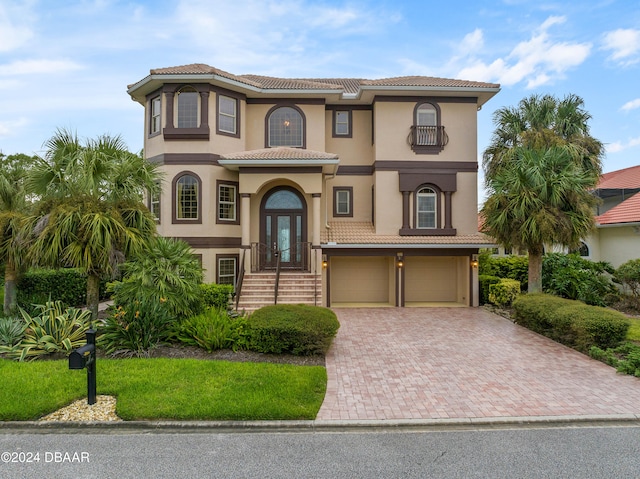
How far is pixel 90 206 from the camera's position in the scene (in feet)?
29.1

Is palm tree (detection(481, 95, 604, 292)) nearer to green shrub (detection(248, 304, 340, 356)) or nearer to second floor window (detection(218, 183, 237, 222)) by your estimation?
green shrub (detection(248, 304, 340, 356))

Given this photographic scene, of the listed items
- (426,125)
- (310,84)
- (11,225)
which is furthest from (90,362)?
(426,125)

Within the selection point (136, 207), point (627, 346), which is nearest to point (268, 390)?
point (136, 207)

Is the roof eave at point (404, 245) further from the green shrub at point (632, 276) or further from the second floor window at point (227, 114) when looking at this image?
the second floor window at point (227, 114)

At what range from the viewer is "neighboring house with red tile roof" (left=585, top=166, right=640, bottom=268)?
15328 mm

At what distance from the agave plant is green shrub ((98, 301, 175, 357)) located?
53 centimetres

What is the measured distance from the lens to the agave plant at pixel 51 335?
25.1 ft

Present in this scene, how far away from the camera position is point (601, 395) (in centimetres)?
626

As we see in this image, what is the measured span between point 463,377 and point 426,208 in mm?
9957

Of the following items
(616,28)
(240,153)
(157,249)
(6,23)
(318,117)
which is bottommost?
(157,249)

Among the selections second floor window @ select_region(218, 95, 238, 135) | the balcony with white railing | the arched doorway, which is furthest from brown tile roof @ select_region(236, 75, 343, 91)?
the arched doorway

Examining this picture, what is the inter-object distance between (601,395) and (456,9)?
1372 cm

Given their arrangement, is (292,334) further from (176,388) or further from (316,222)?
(316,222)

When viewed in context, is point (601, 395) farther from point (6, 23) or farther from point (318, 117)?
point (6, 23)
